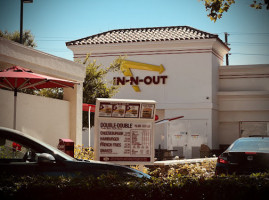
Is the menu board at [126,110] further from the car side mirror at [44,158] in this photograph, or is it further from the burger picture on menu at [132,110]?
the car side mirror at [44,158]

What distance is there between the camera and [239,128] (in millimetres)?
33938

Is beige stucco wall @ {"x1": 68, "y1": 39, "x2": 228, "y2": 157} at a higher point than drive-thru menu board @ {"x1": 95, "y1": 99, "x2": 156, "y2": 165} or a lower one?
higher

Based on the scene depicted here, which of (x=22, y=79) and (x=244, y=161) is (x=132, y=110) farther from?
(x=22, y=79)

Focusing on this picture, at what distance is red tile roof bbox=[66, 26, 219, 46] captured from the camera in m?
33.5

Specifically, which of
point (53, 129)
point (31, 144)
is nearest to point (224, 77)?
point (53, 129)

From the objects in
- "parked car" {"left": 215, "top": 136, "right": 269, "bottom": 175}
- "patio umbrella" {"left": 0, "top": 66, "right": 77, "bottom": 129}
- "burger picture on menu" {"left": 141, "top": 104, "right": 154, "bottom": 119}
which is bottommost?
"parked car" {"left": 215, "top": 136, "right": 269, "bottom": 175}

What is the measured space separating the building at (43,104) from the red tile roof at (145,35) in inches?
622

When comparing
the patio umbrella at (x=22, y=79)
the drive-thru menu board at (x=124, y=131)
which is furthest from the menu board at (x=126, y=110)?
the patio umbrella at (x=22, y=79)

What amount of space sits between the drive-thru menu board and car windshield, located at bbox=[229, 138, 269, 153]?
7.16 ft

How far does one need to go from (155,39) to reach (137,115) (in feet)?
71.6

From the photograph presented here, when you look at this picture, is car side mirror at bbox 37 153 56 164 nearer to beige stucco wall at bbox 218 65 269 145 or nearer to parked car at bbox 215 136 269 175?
parked car at bbox 215 136 269 175

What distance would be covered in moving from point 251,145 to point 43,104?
694cm

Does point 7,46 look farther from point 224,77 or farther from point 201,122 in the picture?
point 224,77

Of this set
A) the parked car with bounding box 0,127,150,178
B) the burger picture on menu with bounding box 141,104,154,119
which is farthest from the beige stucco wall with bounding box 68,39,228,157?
the parked car with bounding box 0,127,150,178
